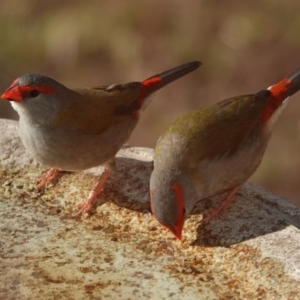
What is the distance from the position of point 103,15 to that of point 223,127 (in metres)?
4.70

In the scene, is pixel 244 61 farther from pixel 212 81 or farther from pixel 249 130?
pixel 249 130

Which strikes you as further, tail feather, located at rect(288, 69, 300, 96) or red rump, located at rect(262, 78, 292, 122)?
tail feather, located at rect(288, 69, 300, 96)

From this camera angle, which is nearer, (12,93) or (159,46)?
(12,93)

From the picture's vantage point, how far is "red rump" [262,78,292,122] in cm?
468

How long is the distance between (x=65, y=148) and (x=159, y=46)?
4.15m

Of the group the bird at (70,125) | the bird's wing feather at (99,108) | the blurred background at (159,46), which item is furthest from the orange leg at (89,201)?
the blurred background at (159,46)

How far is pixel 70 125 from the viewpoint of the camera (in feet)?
14.9

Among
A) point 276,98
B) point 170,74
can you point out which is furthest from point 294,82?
point 170,74

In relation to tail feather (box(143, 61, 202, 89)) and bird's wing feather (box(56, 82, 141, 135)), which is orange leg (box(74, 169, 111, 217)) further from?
tail feather (box(143, 61, 202, 89))

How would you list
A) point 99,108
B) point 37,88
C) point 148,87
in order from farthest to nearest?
1. point 148,87
2. point 99,108
3. point 37,88

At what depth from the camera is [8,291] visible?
3.69 meters

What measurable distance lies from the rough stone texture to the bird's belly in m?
0.17

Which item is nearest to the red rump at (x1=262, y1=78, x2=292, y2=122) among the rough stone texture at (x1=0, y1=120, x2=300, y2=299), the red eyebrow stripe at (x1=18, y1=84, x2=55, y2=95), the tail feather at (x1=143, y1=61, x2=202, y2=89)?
the rough stone texture at (x1=0, y1=120, x2=300, y2=299)

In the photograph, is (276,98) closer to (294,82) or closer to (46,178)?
(294,82)
